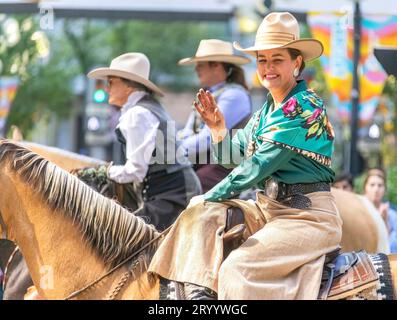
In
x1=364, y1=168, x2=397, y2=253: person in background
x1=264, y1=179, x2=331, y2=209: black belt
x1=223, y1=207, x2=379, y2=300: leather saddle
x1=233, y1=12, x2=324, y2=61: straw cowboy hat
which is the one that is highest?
x1=233, y1=12, x2=324, y2=61: straw cowboy hat

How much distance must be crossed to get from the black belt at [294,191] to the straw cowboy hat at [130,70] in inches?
88.3

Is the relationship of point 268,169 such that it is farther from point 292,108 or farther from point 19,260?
point 19,260

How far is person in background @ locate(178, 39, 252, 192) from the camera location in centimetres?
778

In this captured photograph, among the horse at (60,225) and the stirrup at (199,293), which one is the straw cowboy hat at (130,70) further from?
the stirrup at (199,293)

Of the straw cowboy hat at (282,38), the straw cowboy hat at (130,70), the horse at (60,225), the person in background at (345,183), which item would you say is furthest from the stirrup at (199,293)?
the person in background at (345,183)

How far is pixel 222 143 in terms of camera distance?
5.29 metres

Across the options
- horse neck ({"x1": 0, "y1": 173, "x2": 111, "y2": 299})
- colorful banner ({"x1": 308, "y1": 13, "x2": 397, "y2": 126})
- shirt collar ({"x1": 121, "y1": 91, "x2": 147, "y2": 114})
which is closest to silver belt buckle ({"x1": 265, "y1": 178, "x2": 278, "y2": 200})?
horse neck ({"x1": 0, "y1": 173, "x2": 111, "y2": 299})

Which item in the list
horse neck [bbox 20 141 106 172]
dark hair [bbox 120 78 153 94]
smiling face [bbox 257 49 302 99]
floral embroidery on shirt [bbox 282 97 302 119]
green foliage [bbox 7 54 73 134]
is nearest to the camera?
floral embroidery on shirt [bbox 282 97 302 119]

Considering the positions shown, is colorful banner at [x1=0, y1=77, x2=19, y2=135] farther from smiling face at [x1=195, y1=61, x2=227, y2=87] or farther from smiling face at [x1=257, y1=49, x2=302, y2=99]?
smiling face at [x1=257, y1=49, x2=302, y2=99]

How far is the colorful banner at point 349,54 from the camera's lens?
44.4 feet

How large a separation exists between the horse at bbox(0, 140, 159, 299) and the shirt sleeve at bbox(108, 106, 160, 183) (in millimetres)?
1375

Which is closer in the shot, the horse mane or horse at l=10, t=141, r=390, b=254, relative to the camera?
the horse mane

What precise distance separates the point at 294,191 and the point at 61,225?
1295 millimetres
